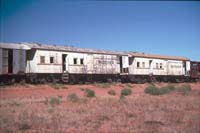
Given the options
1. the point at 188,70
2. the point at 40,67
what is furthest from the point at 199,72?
the point at 40,67

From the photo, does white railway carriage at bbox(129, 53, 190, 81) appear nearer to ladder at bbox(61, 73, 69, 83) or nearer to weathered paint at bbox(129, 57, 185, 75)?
weathered paint at bbox(129, 57, 185, 75)

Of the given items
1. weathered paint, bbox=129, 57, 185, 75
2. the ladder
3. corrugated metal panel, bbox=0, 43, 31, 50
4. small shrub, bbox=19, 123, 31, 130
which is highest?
corrugated metal panel, bbox=0, 43, 31, 50

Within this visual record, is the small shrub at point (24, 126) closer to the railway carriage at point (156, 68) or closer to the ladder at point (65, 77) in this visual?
the ladder at point (65, 77)

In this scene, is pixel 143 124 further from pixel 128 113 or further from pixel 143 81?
pixel 143 81

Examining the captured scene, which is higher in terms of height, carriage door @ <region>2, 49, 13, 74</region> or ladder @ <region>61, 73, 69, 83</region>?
carriage door @ <region>2, 49, 13, 74</region>

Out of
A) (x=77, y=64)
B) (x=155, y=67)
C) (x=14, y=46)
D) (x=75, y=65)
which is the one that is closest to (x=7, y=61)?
(x=14, y=46)

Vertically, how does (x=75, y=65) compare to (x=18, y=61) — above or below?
below

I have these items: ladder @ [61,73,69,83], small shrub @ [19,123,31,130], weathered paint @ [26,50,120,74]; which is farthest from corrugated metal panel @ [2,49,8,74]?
small shrub @ [19,123,31,130]

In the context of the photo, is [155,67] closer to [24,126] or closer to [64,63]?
[64,63]

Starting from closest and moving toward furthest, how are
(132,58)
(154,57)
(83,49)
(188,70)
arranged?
(83,49)
(132,58)
(154,57)
(188,70)

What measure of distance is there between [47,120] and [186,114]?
5.41m

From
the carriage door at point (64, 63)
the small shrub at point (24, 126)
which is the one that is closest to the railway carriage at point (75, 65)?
the carriage door at point (64, 63)

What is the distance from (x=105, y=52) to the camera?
114ft

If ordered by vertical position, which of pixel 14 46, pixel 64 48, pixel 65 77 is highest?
pixel 64 48
